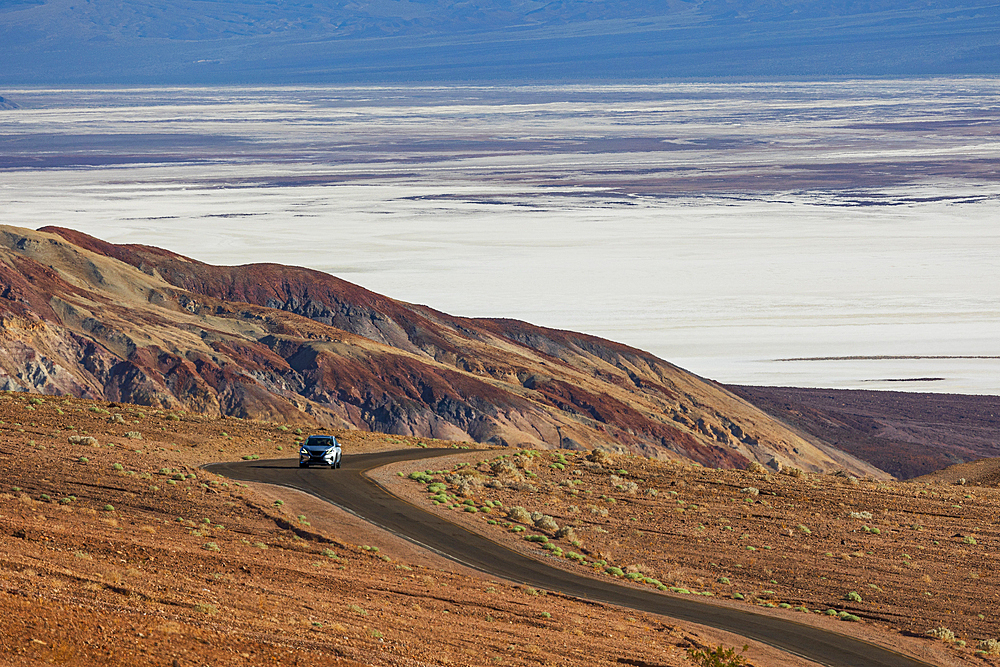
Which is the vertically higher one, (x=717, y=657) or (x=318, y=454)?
(x=318, y=454)

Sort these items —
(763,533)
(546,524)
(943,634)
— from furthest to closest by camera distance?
(763,533), (546,524), (943,634)

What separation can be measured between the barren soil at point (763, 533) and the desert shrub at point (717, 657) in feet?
12.3

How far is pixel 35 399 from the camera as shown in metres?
32.2

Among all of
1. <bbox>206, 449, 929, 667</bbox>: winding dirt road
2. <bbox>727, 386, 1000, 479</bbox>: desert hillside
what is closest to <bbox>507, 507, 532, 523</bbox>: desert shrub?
<bbox>206, 449, 929, 667</bbox>: winding dirt road

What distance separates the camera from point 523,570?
20.3 metres

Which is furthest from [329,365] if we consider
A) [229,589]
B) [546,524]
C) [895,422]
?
[229,589]

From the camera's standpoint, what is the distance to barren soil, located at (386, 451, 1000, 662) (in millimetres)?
20375

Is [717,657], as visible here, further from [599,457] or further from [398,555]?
[599,457]

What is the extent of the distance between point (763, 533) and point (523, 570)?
21.4 ft

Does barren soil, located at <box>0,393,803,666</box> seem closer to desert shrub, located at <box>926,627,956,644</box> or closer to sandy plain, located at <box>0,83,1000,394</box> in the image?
desert shrub, located at <box>926,627,956,644</box>

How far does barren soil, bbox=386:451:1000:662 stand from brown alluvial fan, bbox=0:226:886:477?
66.4 ft

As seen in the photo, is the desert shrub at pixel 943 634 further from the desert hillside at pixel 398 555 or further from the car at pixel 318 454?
the car at pixel 318 454

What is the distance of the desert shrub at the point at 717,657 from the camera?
14324 millimetres

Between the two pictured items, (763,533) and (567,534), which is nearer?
(567,534)
